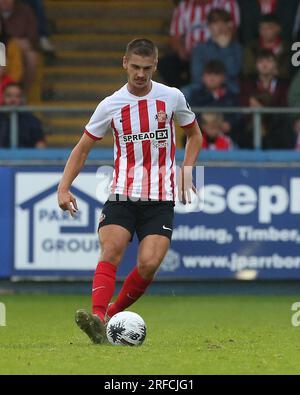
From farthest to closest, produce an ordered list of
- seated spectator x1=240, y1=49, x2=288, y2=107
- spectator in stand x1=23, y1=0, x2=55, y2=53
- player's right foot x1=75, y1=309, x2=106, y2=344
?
spectator in stand x1=23, y1=0, x2=55, y2=53, seated spectator x1=240, y1=49, x2=288, y2=107, player's right foot x1=75, y1=309, x2=106, y2=344

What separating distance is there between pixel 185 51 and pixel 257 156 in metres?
3.25

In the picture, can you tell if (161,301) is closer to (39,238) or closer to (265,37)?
(39,238)

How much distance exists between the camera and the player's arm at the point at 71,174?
371 inches

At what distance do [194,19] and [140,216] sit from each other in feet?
28.3

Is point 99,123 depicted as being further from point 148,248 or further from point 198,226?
point 198,226

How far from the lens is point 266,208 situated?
48.5ft

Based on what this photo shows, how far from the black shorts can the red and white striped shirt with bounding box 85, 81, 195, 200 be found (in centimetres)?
7

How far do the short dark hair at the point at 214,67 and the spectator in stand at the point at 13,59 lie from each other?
2711mm

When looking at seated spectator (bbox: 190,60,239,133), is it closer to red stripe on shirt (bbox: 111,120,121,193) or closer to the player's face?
red stripe on shirt (bbox: 111,120,121,193)

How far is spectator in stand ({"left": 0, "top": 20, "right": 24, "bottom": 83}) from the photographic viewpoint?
17.3 metres

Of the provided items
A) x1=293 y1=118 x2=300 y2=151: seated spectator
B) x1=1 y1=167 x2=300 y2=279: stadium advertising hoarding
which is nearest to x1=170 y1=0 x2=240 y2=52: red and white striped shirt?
Answer: x1=293 y1=118 x2=300 y2=151: seated spectator

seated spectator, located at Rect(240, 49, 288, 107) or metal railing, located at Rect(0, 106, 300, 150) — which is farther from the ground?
seated spectator, located at Rect(240, 49, 288, 107)

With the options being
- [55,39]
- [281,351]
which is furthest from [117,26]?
[281,351]
